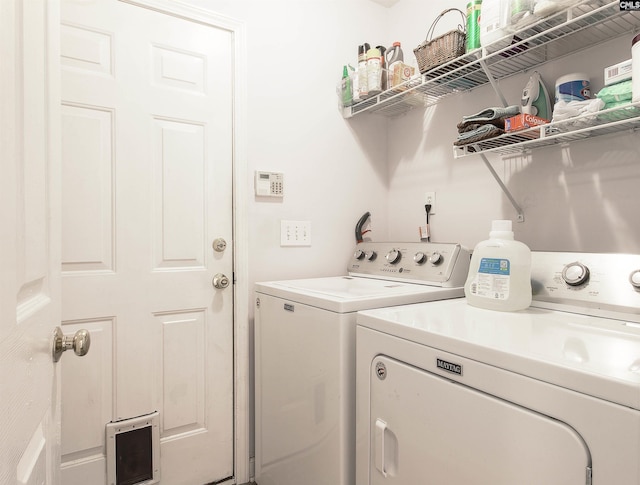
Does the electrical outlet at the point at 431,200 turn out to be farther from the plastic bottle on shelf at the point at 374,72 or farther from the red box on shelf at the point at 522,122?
the red box on shelf at the point at 522,122

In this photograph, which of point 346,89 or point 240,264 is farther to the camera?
point 346,89

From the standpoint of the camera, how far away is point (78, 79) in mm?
1498

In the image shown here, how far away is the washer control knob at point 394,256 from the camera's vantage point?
186cm

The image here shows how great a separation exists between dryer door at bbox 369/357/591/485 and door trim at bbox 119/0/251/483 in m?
0.89

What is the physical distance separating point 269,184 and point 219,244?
396 millimetres

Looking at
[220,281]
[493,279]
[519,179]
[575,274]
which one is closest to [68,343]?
[220,281]

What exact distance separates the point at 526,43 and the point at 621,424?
1320 millimetres

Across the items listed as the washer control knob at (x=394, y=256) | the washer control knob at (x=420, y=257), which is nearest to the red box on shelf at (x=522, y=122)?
the washer control knob at (x=420, y=257)

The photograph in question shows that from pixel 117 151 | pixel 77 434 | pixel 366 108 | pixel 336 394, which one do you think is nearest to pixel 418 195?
pixel 366 108

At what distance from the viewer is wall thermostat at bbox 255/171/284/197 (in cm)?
189

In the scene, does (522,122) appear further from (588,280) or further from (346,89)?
(346,89)

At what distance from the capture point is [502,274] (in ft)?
4.03

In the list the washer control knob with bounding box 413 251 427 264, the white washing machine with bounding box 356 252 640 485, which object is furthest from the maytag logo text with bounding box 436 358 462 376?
the washer control knob with bounding box 413 251 427 264

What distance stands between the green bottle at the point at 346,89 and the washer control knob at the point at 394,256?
882mm
